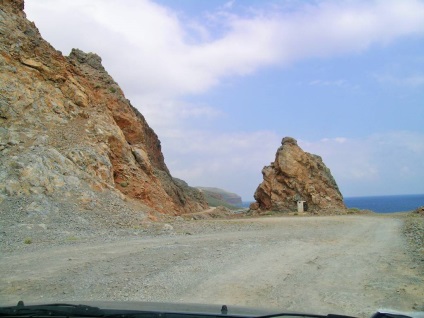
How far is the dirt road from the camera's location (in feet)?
23.9

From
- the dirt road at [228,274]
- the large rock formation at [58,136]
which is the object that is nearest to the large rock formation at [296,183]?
the large rock formation at [58,136]

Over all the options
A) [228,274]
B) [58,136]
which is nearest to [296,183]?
[58,136]

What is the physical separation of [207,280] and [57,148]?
18.2 metres

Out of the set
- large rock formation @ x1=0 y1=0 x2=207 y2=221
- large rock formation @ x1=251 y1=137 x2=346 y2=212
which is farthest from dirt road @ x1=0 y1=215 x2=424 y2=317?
large rock formation @ x1=251 y1=137 x2=346 y2=212

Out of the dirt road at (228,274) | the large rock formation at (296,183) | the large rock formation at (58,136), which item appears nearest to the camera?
the dirt road at (228,274)

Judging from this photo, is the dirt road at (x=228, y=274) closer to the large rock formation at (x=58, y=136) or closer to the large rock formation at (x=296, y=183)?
the large rock formation at (x=58, y=136)

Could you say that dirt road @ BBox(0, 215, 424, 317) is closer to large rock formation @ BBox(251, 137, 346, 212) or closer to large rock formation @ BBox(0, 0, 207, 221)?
large rock formation @ BBox(0, 0, 207, 221)

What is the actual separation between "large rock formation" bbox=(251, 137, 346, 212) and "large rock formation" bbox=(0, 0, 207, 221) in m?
11.2

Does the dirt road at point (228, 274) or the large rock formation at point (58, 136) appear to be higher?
the large rock formation at point (58, 136)

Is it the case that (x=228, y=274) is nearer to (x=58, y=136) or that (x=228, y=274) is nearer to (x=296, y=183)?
(x=58, y=136)

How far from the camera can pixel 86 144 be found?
26641 mm

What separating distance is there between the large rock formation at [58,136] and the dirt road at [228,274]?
7.81 metres

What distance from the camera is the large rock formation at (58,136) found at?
21.0 metres

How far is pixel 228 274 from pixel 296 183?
3197 centimetres
